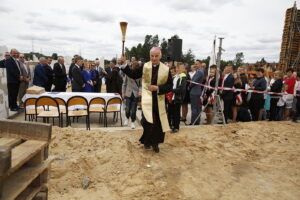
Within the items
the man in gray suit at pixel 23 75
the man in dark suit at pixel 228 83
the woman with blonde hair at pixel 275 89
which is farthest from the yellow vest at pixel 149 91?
the man in gray suit at pixel 23 75

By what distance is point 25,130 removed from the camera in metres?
2.30

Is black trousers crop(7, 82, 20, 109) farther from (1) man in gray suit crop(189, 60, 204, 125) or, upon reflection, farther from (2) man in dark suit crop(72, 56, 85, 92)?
(1) man in gray suit crop(189, 60, 204, 125)

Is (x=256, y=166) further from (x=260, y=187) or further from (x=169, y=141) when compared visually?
(x=169, y=141)

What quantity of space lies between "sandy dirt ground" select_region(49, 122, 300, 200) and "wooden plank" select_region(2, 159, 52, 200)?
1.30m

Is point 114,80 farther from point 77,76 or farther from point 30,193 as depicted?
point 30,193

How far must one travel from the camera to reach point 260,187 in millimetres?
Answer: 3855

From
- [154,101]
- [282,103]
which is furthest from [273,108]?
[154,101]

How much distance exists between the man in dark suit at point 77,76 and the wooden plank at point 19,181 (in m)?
7.08

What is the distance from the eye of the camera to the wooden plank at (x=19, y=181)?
1837 mm

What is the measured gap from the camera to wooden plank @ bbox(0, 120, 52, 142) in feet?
7.49

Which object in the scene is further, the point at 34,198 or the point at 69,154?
the point at 69,154

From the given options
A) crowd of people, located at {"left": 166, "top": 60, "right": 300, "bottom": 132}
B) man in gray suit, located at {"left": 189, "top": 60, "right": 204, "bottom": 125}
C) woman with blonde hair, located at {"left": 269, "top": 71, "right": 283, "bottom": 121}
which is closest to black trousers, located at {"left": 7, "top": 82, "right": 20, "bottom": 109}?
crowd of people, located at {"left": 166, "top": 60, "right": 300, "bottom": 132}

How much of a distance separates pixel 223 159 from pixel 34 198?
3636 mm

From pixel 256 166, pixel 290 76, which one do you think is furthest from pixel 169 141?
pixel 290 76
